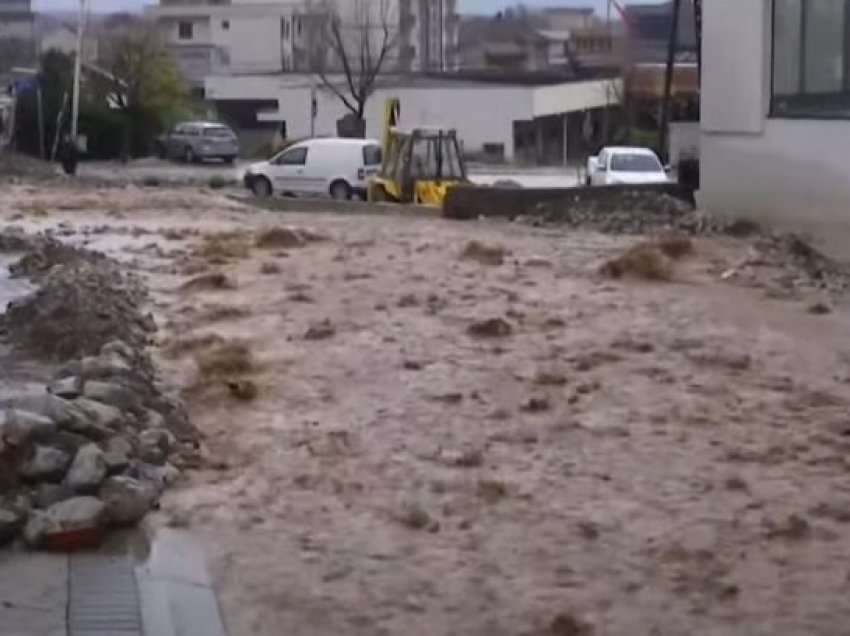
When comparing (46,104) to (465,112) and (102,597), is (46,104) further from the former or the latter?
(102,597)

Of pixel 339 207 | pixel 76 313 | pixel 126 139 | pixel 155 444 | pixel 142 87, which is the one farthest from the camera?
pixel 142 87

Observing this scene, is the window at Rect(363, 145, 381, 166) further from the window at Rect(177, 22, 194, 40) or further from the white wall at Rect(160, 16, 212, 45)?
the window at Rect(177, 22, 194, 40)

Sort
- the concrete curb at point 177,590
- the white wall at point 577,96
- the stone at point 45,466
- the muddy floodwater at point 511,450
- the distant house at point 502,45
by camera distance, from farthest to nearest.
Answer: the distant house at point 502,45
the white wall at point 577,96
the stone at point 45,466
the muddy floodwater at point 511,450
the concrete curb at point 177,590

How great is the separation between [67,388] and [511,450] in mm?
2760

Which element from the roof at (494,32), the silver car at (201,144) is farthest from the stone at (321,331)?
the roof at (494,32)

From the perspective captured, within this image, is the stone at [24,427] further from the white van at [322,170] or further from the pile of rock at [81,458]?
the white van at [322,170]

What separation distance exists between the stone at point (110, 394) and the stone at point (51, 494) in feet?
5.30

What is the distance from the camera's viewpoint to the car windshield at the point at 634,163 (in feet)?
147

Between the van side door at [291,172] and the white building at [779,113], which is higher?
the white building at [779,113]

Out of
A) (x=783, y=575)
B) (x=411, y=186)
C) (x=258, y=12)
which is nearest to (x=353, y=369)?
(x=783, y=575)

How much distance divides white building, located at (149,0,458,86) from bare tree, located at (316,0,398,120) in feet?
0.46

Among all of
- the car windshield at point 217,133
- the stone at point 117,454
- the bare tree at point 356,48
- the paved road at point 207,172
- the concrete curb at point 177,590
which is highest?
the bare tree at point 356,48

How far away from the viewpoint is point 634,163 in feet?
149

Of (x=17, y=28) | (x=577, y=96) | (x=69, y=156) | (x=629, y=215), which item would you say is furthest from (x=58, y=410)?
(x=17, y=28)
